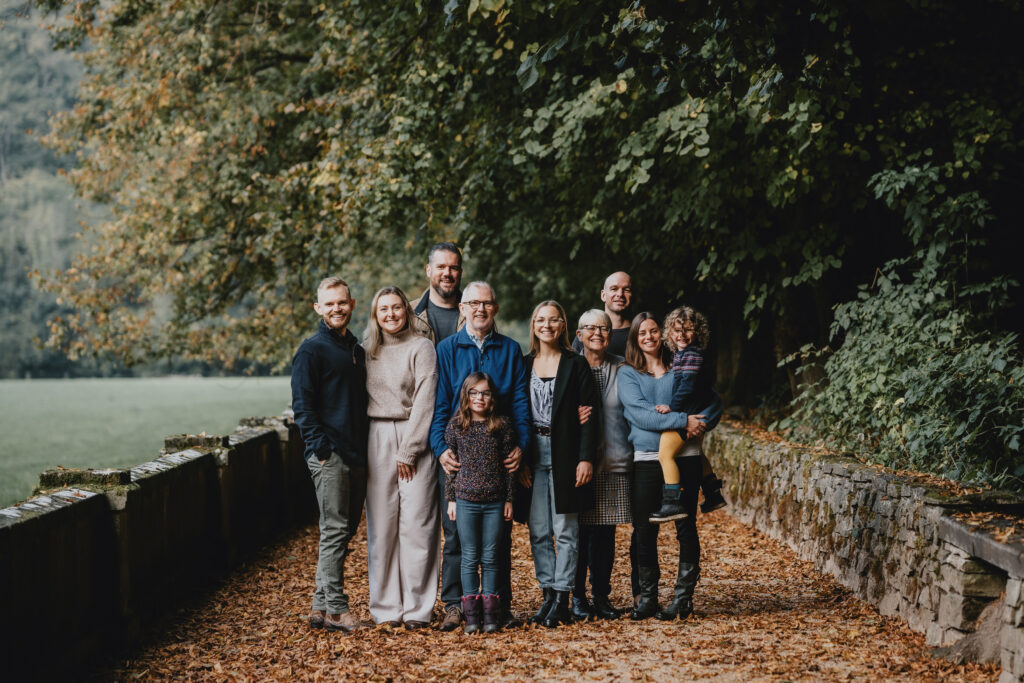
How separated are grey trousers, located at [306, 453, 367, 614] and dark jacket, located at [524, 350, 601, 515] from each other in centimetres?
107

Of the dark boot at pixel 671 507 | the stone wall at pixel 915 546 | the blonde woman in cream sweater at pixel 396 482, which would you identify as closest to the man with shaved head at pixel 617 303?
the dark boot at pixel 671 507

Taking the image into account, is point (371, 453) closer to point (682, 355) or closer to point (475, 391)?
point (475, 391)

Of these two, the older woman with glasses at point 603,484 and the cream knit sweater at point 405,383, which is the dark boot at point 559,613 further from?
the cream knit sweater at point 405,383

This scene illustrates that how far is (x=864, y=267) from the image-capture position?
10602 mm

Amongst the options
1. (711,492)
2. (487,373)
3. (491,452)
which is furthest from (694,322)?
(491,452)

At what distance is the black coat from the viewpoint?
563cm

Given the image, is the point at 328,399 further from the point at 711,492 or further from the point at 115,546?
the point at 711,492

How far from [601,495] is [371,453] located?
138cm

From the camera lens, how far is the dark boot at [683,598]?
5.82 meters

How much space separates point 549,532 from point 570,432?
2.00ft

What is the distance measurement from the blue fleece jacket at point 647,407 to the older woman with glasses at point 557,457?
20cm

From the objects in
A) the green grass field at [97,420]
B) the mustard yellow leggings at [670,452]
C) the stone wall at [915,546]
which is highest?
the mustard yellow leggings at [670,452]

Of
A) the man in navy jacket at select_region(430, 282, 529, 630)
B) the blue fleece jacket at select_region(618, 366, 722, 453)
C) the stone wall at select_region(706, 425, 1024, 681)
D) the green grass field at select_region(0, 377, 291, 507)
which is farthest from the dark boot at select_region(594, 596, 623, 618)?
the green grass field at select_region(0, 377, 291, 507)

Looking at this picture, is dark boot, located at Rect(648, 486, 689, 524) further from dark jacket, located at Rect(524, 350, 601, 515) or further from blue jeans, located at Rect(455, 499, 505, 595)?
blue jeans, located at Rect(455, 499, 505, 595)
